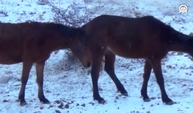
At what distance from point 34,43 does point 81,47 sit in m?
0.93

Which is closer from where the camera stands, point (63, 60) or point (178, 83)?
point (178, 83)

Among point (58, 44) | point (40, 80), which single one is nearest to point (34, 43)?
point (58, 44)

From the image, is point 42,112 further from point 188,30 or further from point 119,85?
point 188,30

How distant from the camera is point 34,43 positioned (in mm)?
8211

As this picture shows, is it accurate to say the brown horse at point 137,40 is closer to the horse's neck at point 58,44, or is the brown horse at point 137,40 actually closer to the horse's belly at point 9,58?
the horse's neck at point 58,44

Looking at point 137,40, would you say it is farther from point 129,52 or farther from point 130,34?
point 129,52

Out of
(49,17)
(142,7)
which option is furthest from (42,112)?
(142,7)

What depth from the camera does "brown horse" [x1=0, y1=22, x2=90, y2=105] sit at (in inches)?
324

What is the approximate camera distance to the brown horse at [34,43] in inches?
324

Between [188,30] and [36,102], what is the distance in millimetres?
8529

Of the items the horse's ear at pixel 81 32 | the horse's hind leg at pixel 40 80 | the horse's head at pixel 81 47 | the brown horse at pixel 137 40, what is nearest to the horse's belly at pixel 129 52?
the brown horse at pixel 137 40

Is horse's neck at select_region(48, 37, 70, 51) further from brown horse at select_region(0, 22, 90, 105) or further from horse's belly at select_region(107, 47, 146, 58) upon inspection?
horse's belly at select_region(107, 47, 146, 58)

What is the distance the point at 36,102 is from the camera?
845cm

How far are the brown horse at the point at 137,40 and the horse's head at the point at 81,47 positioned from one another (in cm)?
10
